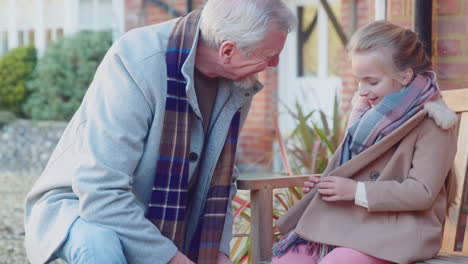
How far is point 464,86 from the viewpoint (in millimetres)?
3707

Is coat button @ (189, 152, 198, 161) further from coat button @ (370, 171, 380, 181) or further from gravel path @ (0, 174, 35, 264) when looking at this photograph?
gravel path @ (0, 174, 35, 264)

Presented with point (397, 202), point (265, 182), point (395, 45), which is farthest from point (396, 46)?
point (265, 182)

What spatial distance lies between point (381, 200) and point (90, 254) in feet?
3.12

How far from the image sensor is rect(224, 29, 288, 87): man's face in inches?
103

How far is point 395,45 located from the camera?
2766 millimetres

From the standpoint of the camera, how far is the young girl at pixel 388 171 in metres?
2.65

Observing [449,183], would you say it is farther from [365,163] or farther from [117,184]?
[117,184]

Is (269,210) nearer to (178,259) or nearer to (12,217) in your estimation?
(178,259)

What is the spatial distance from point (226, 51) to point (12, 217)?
464 centimetres

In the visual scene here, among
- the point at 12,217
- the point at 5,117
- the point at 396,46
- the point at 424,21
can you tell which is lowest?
the point at 12,217

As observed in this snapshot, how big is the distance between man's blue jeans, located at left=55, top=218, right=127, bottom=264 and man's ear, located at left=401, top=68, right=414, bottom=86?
111 centimetres

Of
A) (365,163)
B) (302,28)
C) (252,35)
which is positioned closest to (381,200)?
(365,163)

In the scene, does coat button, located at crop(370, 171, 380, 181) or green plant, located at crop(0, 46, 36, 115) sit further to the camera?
green plant, located at crop(0, 46, 36, 115)

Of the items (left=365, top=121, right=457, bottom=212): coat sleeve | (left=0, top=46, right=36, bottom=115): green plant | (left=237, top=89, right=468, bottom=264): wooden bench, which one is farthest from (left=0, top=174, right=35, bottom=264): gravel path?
(left=365, top=121, right=457, bottom=212): coat sleeve
